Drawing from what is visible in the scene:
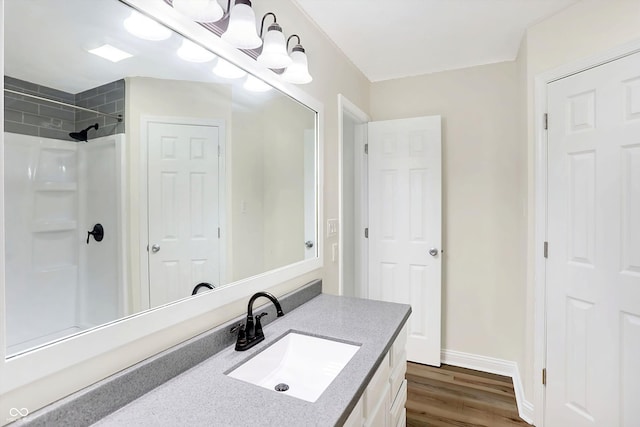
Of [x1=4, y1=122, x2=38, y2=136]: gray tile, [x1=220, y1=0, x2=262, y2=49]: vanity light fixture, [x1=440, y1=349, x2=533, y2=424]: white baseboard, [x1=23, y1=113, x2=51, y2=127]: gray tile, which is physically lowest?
[x1=440, y1=349, x2=533, y2=424]: white baseboard

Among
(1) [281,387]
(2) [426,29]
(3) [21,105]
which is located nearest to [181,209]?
(3) [21,105]

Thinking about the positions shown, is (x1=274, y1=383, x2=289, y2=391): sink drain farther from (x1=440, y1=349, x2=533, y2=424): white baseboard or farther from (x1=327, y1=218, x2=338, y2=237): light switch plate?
(x1=440, y1=349, x2=533, y2=424): white baseboard

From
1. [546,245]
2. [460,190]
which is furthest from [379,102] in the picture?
[546,245]

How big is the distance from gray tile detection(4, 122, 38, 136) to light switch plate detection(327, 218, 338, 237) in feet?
4.90

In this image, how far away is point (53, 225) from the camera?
745 millimetres

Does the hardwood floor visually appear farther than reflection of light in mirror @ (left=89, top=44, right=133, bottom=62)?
Yes

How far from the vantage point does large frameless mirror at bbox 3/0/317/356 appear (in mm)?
694

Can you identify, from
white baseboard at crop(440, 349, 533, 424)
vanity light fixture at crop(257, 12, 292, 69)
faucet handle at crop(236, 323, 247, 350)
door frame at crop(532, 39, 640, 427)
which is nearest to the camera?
faucet handle at crop(236, 323, 247, 350)

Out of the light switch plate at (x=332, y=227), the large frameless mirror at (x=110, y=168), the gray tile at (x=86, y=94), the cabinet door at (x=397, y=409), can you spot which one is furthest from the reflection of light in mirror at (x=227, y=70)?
the cabinet door at (x=397, y=409)

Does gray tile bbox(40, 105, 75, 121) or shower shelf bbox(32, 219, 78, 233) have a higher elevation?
gray tile bbox(40, 105, 75, 121)

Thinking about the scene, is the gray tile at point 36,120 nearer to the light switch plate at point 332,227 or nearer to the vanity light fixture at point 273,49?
the vanity light fixture at point 273,49

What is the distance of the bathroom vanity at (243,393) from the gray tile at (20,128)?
0.60 m

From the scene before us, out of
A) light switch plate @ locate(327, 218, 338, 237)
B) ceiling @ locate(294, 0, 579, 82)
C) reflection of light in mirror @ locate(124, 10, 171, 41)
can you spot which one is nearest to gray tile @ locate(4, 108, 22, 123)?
reflection of light in mirror @ locate(124, 10, 171, 41)

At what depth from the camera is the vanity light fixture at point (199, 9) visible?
0.89 meters
